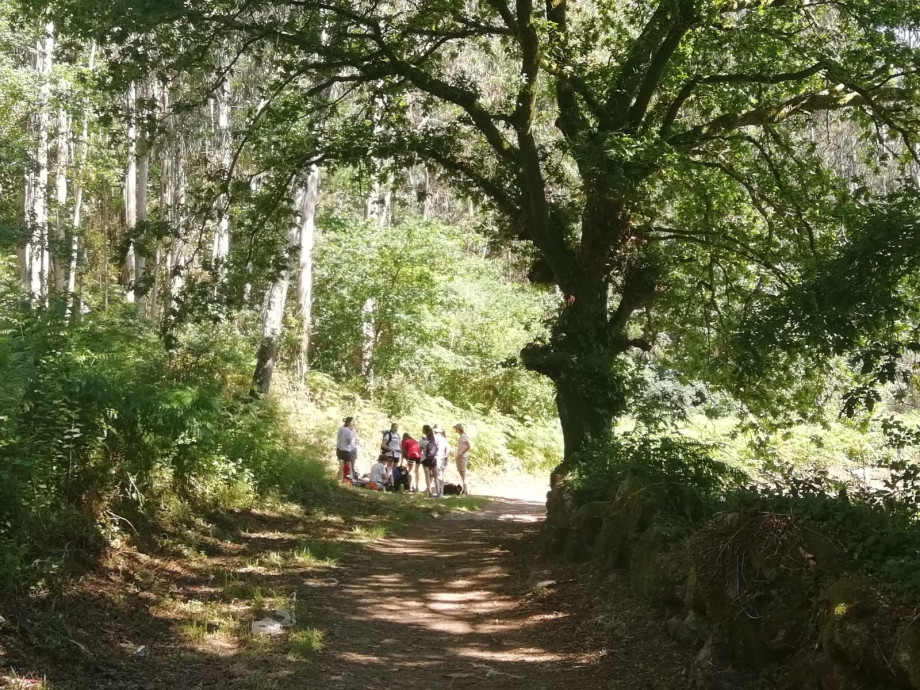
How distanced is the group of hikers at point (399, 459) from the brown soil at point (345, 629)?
26.0 feet

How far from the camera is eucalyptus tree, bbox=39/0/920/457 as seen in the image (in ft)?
33.1

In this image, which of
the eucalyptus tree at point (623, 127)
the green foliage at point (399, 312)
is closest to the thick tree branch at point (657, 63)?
the eucalyptus tree at point (623, 127)

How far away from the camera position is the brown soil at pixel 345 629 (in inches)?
239

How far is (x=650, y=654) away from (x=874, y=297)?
327 cm

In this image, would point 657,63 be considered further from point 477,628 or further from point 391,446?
point 391,446

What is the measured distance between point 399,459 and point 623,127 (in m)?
11.5

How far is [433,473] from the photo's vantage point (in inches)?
776

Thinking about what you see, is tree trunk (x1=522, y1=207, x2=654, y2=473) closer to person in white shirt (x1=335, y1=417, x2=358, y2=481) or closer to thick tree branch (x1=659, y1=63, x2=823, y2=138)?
thick tree branch (x1=659, y1=63, x2=823, y2=138)

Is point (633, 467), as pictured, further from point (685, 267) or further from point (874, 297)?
point (685, 267)

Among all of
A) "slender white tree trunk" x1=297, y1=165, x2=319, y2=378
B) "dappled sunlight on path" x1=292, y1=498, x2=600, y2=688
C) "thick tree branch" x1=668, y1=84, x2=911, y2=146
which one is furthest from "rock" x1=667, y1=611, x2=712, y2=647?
"slender white tree trunk" x1=297, y1=165, x2=319, y2=378

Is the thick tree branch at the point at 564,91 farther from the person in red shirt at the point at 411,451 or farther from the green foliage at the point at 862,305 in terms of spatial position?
the person in red shirt at the point at 411,451

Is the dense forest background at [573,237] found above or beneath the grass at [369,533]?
above

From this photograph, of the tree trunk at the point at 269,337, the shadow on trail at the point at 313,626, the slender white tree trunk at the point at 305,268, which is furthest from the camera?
the slender white tree trunk at the point at 305,268

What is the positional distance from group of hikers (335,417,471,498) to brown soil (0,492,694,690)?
793 centimetres
